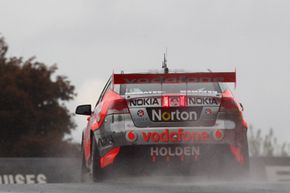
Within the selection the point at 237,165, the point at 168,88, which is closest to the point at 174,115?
the point at 168,88

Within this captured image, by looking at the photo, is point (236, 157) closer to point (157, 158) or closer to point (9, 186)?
point (157, 158)

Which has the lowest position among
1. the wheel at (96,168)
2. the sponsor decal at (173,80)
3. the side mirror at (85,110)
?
the wheel at (96,168)

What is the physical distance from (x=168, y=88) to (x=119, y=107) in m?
0.62

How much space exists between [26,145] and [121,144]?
3504 cm

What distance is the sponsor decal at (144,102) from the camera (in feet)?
38.4

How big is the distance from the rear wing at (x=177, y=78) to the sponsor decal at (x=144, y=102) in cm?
21

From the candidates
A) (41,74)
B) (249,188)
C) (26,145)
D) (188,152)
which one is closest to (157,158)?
(188,152)

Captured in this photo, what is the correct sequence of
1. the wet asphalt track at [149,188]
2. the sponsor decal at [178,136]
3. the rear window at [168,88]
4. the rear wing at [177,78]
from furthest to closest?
the rear window at [168,88]
the sponsor decal at [178,136]
the rear wing at [177,78]
the wet asphalt track at [149,188]

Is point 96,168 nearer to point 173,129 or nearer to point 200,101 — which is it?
point 173,129

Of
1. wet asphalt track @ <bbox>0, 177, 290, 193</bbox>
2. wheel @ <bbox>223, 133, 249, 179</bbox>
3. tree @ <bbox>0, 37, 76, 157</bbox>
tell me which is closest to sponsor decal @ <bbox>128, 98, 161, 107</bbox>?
wheel @ <bbox>223, 133, 249, 179</bbox>

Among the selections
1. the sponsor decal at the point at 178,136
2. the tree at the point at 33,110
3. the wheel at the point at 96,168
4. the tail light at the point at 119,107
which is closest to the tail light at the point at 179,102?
the sponsor decal at the point at 178,136

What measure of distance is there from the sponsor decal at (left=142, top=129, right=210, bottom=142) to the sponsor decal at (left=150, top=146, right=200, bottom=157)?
4.2 inches

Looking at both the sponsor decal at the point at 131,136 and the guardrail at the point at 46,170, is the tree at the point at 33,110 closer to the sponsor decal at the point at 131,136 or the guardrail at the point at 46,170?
the guardrail at the point at 46,170

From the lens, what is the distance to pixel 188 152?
11.6 metres
